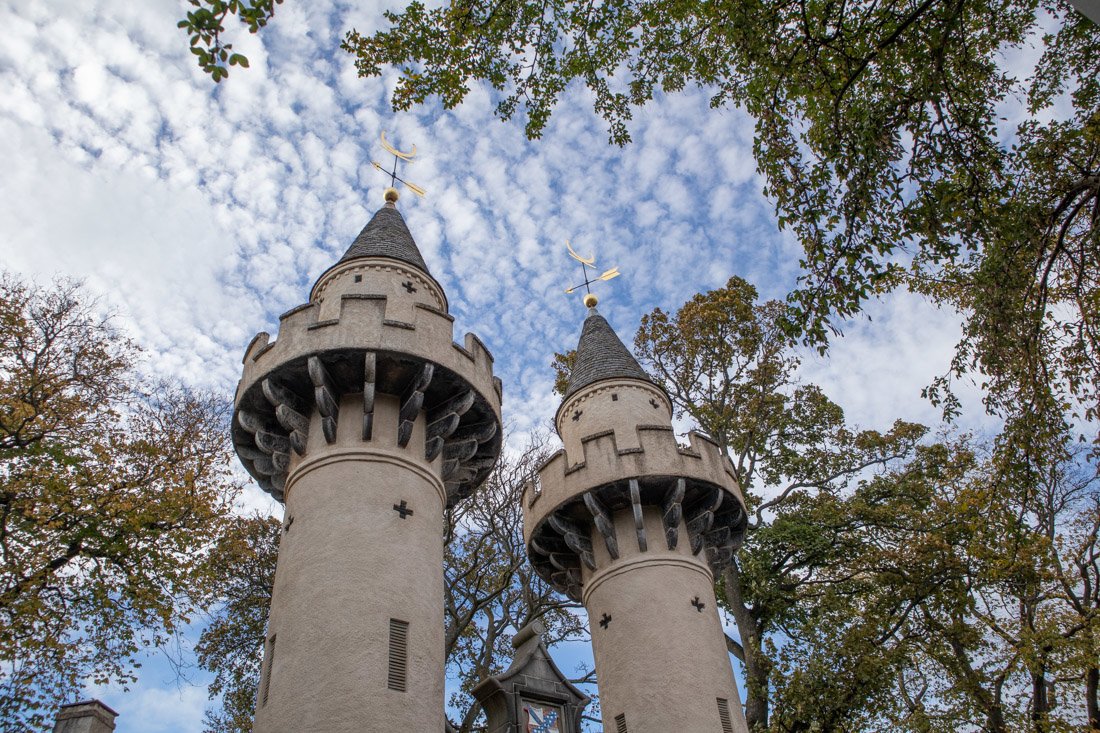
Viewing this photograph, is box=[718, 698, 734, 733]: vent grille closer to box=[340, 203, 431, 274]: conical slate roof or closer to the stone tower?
the stone tower

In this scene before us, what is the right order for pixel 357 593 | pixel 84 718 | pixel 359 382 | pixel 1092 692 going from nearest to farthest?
pixel 357 593 → pixel 359 382 → pixel 84 718 → pixel 1092 692

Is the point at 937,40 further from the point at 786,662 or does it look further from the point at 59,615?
the point at 59,615

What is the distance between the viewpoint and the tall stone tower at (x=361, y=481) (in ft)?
38.0


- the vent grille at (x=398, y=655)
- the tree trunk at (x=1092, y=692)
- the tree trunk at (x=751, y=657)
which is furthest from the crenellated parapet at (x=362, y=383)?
the tree trunk at (x=1092, y=692)

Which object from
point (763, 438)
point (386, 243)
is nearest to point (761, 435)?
point (763, 438)

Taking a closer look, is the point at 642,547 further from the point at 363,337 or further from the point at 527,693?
the point at 363,337

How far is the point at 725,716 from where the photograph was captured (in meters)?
15.5

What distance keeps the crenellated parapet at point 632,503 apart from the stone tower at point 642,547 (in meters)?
0.03

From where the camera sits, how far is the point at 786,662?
18.6 m

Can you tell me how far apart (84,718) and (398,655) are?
8.67 m

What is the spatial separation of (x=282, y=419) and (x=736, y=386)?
561 inches

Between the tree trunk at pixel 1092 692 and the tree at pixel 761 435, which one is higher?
the tree at pixel 761 435

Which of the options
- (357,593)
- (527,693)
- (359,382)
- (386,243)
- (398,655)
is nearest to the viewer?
(398,655)

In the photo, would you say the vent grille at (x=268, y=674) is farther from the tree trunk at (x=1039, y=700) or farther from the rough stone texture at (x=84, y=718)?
the tree trunk at (x=1039, y=700)
